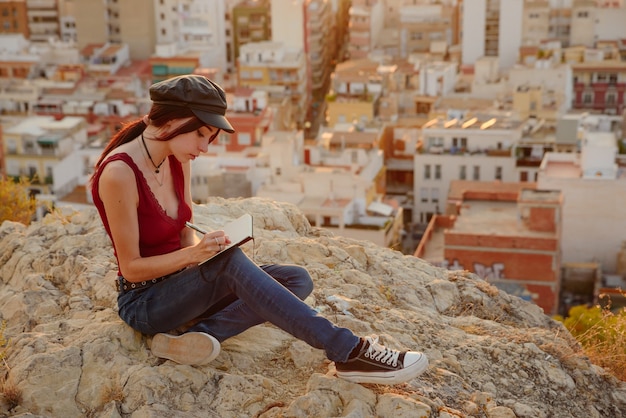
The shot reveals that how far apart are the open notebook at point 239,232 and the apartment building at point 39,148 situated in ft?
108

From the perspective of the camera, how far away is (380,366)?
5.10 meters

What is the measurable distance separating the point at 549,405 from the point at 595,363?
104 centimetres

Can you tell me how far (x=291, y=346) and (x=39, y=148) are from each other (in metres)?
34.5

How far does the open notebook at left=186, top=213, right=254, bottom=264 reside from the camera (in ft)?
16.8

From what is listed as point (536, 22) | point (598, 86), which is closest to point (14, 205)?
point (598, 86)

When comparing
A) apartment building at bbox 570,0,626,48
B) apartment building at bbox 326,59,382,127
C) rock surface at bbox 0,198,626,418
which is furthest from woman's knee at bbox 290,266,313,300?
apartment building at bbox 570,0,626,48

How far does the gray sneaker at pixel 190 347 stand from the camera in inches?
208

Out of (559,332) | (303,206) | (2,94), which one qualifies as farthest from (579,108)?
(559,332)

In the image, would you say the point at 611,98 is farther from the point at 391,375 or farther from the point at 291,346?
the point at 391,375

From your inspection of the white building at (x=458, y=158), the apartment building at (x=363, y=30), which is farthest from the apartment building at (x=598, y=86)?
the apartment building at (x=363, y=30)

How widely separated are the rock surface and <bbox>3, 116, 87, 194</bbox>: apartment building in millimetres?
30848

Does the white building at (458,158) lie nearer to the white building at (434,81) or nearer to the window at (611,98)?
the white building at (434,81)

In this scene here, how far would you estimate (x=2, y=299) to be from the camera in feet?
22.0

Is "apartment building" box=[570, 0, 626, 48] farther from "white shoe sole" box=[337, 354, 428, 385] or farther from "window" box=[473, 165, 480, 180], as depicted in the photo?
"white shoe sole" box=[337, 354, 428, 385]
